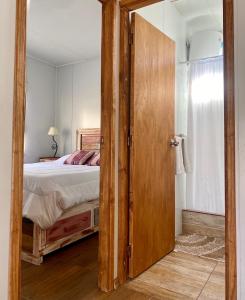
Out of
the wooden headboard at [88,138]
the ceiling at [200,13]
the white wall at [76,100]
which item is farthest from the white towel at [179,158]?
the white wall at [76,100]

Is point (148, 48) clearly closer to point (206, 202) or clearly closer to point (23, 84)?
point (23, 84)

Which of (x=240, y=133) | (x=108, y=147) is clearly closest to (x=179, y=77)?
(x=108, y=147)

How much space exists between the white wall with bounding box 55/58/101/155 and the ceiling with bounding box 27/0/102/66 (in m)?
0.23

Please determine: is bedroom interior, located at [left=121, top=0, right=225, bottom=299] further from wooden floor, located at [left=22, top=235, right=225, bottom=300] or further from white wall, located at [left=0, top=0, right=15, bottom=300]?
white wall, located at [left=0, top=0, right=15, bottom=300]

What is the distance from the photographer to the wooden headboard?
472cm

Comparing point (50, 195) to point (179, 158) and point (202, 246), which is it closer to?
point (179, 158)

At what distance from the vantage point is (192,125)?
3.16 metres

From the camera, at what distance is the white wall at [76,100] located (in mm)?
4887

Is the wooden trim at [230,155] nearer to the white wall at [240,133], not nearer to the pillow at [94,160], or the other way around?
the white wall at [240,133]

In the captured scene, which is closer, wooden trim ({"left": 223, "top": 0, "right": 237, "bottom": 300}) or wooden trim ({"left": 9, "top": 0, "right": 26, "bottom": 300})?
wooden trim ({"left": 9, "top": 0, "right": 26, "bottom": 300})

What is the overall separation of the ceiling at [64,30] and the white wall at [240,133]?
2.34 m

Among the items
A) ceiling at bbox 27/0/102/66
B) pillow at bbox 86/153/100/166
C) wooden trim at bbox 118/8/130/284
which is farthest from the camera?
pillow at bbox 86/153/100/166

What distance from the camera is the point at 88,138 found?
4906 millimetres

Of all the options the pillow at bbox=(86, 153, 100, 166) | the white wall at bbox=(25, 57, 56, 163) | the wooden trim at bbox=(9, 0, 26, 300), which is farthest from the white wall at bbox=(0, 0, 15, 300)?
the white wall at bbox=(25, 57, 56, 163)
